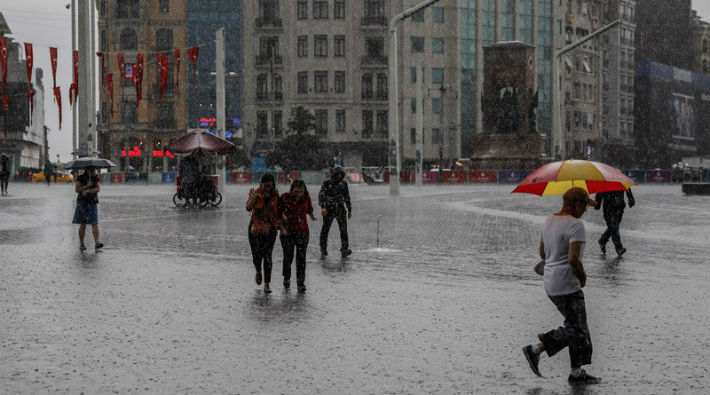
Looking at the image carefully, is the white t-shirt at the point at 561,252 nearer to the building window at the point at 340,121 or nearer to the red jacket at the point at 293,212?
the red jacket at the point at 293,212

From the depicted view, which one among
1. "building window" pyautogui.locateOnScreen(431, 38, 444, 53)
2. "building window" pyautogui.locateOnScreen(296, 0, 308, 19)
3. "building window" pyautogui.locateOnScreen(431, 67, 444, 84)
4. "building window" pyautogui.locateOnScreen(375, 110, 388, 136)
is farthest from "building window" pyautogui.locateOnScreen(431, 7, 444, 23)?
"building window" pyautogui.locateOnScreen(296, 0, 308, 19)

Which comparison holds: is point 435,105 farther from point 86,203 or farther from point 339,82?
point 86,203

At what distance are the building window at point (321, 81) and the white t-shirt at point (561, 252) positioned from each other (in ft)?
295

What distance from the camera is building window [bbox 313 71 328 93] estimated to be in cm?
9681

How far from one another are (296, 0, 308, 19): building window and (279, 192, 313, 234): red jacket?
86.5 metres

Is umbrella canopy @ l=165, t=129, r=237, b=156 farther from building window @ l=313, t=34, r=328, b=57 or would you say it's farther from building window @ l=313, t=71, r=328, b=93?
building window @ l=313, t=34, r=328, b=57

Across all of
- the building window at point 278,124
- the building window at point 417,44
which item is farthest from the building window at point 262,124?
the building window at point 417,44

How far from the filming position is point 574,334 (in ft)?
24.1

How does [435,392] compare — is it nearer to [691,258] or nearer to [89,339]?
[89,339]

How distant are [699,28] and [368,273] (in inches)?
5577

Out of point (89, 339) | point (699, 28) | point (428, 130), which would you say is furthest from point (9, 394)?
point (699, 28)

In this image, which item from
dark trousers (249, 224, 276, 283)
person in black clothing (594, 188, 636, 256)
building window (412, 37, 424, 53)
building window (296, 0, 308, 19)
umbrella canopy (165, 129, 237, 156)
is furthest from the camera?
building window (412, 37, 424, 53)

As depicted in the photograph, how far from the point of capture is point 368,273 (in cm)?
1452

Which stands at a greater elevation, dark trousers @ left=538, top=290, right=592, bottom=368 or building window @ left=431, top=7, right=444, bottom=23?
building window @ left=431, top=7, right=444, bottom=23
